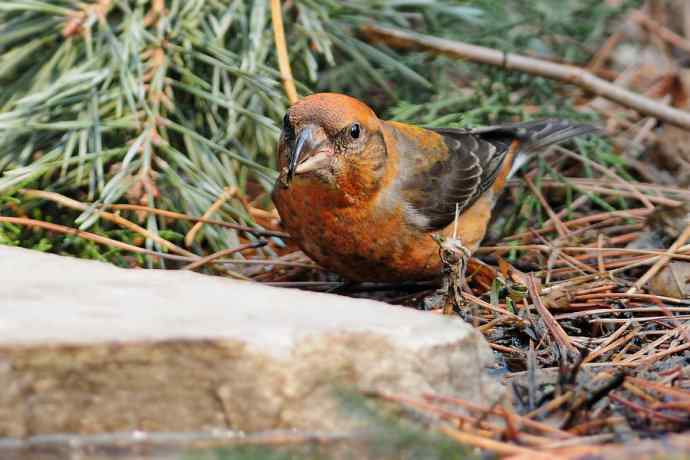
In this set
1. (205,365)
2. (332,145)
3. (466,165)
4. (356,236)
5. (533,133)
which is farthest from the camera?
(533,133)

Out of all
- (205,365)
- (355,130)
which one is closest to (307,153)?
(355,130)

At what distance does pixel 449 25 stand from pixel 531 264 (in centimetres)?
219

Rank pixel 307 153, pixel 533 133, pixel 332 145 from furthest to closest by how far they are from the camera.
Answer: pixel 533 133, pixel 332 145, pixel 307 153

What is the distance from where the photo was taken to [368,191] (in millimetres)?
4086

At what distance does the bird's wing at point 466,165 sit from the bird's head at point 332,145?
0.33m

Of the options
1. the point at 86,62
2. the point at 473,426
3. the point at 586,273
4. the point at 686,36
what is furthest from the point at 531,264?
the point at 686,36

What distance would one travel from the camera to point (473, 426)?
2.61 meters

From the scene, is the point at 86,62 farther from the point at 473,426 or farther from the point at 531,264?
the point at 473,426

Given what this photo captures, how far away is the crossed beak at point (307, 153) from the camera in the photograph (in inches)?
145

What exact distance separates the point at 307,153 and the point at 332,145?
167 mm

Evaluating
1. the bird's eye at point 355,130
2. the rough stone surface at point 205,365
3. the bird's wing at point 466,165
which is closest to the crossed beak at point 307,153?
the bird's eye at point 355,130

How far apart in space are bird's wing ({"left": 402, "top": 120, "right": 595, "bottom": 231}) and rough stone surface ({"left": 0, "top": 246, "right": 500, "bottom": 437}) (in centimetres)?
162

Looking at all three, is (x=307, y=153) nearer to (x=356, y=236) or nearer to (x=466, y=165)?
(x=356, y=236)

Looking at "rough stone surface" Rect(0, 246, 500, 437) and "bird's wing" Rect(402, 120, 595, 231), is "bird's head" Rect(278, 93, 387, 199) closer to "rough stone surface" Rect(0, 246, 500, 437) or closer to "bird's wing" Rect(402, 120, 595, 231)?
"bird's wing" Rect(402, 120, 595, 231)
